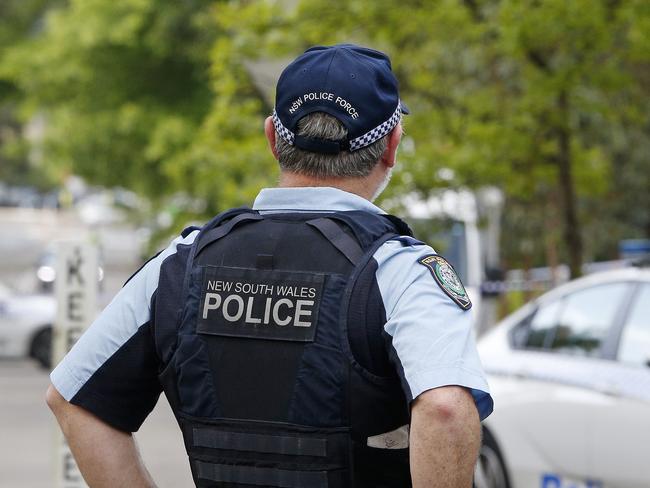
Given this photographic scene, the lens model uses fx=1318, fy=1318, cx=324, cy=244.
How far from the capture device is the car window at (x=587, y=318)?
6.07 meters

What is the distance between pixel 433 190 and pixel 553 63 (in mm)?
1648

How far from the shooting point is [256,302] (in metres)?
2.32

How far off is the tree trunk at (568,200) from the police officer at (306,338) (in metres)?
7.55

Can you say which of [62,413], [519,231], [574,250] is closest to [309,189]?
[62,413]

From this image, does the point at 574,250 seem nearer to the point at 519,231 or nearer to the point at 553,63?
the point at 553,63

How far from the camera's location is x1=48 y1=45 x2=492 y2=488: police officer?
213 cm

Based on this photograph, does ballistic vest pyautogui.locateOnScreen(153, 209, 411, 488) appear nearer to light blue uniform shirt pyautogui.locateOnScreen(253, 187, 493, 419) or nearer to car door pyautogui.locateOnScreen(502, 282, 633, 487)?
light blue uniform shirt pyautogui.locateOnScreen(253, 187, 493, 419)

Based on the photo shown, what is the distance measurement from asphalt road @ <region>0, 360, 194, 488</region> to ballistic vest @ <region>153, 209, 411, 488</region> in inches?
233

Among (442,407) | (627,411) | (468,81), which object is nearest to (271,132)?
(442,407)

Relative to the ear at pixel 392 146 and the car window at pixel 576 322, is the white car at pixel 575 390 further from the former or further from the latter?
the ear at pixel 392 146

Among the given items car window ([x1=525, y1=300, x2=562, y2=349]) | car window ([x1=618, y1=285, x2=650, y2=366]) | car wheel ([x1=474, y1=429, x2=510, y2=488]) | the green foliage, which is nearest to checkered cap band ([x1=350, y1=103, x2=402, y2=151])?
car window ([x1=618, y1=285, x2=650, y2=366])

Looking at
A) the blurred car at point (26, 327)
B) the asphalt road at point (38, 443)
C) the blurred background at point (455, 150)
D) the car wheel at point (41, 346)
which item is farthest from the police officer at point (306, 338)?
the car wheel at point (41, 346)

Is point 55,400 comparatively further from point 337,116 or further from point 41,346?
point 41,346

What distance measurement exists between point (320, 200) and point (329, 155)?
8 cm
